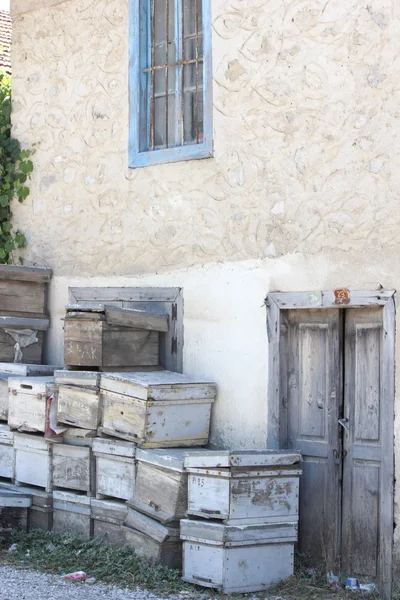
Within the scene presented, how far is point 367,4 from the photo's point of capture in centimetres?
757

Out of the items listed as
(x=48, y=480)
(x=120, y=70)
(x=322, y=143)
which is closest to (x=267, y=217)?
(x=322, y=143)

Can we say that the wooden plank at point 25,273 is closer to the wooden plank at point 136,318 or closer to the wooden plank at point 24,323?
the wooden plank at point 24,323

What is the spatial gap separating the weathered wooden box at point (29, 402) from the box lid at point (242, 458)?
179 centimetres

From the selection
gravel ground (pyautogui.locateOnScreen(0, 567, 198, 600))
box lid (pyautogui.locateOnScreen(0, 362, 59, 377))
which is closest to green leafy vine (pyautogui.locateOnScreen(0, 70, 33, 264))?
box lid (pyautogui.locateOnScreen(0, 362, 59, 377))

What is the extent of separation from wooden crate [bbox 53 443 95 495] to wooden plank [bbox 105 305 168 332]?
3.67 ft

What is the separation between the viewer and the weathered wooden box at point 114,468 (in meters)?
8.16

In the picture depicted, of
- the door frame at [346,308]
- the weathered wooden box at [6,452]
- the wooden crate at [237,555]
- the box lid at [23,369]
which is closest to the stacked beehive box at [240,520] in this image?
the wooden crate at [237,555]

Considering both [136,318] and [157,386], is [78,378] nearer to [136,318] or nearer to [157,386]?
[136,318]

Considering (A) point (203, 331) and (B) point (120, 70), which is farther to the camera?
(B) point (120, 70)

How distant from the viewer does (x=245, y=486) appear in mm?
7301

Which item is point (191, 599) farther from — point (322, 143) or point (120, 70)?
point (120, 70)

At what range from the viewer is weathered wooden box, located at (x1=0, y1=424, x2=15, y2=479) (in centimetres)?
923

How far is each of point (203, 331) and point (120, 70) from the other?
2.63 meters

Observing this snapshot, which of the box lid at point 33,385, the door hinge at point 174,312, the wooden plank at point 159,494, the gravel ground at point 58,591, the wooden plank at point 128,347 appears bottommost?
the gravel ground at point 58,591
